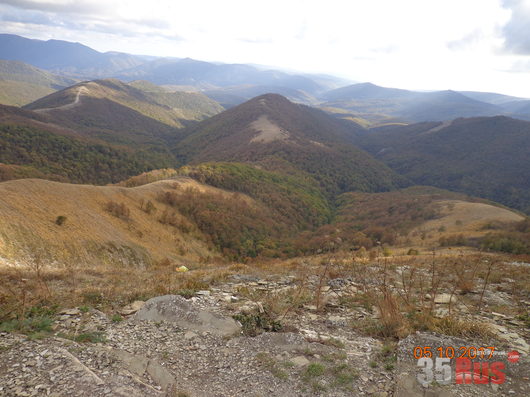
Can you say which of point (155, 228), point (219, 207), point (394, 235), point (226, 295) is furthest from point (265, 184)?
point (226, 295)

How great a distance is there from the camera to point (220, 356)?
648 cm

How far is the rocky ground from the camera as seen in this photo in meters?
5.27

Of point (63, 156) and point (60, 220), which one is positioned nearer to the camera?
point (60, 220)

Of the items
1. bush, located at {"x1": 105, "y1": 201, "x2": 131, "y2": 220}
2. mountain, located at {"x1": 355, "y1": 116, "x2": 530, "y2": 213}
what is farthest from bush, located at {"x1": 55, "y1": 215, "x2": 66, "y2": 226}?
mountain, located at {"x1": 355, "y1": 116, "x2": 530, "y2": 213}

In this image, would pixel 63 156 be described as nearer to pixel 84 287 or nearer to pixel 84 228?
pixel 84 228

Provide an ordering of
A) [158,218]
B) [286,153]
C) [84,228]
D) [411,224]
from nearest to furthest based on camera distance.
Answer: [84,228] < [158,218] < [411,224] < [286,153]

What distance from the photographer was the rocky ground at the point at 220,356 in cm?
527

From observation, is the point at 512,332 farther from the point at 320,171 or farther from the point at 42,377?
the point at 320,171

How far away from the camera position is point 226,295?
995 cm

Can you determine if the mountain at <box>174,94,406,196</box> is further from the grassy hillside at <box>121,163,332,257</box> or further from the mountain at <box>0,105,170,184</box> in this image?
the mountain at <box>0,105,170,184</box>

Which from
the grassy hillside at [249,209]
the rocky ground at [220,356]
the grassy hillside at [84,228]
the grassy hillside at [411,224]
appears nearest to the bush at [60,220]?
the grassy hillside at [84,228]

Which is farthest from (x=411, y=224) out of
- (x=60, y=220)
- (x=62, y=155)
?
(x=62, y=155)

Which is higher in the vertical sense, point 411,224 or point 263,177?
point 263,177

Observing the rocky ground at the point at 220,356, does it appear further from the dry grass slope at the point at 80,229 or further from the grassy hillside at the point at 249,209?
the grassy hillside at the point at 249,209
